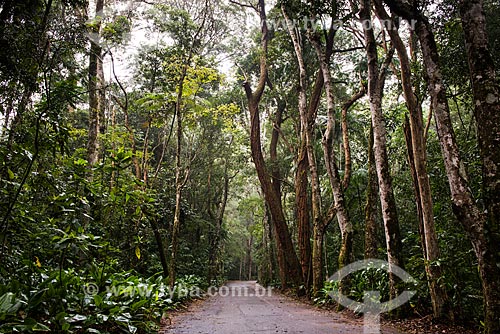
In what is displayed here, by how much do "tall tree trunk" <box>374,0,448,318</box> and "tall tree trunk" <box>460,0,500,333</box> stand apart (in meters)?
2.10

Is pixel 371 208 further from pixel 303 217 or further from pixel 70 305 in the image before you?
pixel 70 305

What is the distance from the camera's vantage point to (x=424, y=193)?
23.4 feet

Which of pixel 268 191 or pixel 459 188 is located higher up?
pixel 268 191

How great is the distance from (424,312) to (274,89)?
12.5m

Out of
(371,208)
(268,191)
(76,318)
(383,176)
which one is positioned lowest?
(76,318)

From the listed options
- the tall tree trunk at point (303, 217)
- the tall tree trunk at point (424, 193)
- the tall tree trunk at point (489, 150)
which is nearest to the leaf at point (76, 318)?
the tall tree trunk at point (489, 150)

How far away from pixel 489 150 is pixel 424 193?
2899 millimetres

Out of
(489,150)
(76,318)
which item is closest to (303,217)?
(489,150)

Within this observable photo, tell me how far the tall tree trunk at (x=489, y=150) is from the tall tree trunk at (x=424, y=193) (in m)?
2.10

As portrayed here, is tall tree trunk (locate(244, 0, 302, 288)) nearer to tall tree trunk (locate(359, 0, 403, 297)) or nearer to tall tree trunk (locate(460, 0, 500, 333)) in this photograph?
tall tree trunk (locate(359, 0, 403, 297))

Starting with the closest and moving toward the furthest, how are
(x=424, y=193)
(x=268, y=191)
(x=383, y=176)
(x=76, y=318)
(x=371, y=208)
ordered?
(x=76, y=318), (x=424, y=193), (x=383, y=176), (x=371, y=208), (x=268, y=191)

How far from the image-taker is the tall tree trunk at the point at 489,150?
4301 millimetres

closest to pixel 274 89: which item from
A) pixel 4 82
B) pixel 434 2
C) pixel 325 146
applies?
pixel 325 146

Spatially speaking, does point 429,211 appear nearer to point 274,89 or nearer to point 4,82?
point 4,82
